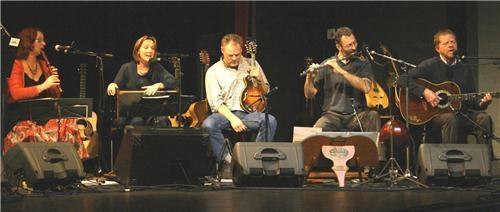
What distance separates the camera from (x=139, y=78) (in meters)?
6.51

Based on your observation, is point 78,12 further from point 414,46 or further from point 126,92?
point 414,46

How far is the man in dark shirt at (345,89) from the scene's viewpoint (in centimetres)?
637

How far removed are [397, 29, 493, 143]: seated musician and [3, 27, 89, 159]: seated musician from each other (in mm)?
2679

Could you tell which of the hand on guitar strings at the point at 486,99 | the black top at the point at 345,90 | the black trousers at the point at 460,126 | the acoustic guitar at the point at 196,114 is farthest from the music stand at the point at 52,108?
the hand on guitar strings at the point at 486,99

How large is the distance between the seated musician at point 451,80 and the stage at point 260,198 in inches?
25.6

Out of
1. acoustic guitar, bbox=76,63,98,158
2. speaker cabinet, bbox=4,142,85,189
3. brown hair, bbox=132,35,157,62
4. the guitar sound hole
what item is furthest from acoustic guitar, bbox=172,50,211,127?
the guitar sound hole

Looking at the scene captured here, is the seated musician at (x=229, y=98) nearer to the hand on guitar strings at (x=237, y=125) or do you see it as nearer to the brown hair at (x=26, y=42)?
the hand on guitar strings at (x=237, y=125)

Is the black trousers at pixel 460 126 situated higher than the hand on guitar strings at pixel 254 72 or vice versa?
the hand on guitar strings at pixel 254 72

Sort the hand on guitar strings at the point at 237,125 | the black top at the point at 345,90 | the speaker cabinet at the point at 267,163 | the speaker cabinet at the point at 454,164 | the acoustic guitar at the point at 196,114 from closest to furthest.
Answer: the speaker cabinet at the point at 267,163, the speaker cabinet at the point at 454,164, the hand on guitar strings at the point at 237,125, the black top at the point at 345,90, the acoustic guitar at the point at 196,114

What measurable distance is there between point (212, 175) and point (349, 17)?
10.3ft

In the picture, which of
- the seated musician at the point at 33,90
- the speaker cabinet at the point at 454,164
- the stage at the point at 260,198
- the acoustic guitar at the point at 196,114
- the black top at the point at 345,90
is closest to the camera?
the stage at the point at 260,198

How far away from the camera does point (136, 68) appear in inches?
259

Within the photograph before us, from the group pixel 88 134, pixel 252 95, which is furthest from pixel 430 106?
pixel 88 134

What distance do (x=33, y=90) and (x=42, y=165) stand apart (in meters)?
1.08
